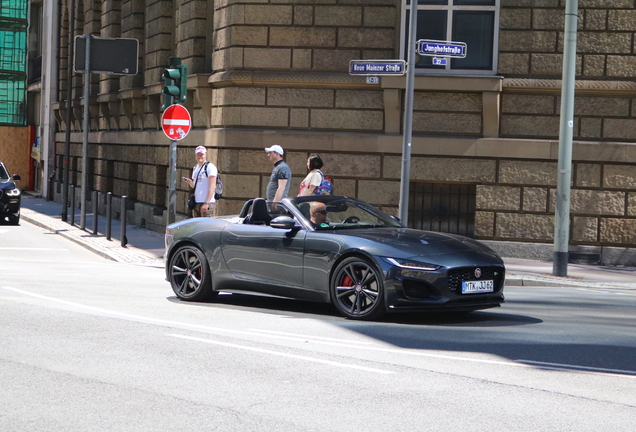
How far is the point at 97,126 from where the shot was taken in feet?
104

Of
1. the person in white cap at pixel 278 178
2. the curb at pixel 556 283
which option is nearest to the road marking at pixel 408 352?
the person in white cap at pixel 278 178

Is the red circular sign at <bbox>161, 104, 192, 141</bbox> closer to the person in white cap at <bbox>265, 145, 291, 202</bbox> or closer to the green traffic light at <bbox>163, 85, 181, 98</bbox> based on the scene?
the green traffic light at <bbox>163, 85, 181, 98</bbox>

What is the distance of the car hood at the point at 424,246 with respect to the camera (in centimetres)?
924

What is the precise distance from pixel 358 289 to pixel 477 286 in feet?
3.63

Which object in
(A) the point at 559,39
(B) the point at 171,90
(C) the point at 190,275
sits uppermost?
(A) the point at 559,39

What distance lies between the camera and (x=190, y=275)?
11.2m

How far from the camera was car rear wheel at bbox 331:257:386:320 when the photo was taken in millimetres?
9375

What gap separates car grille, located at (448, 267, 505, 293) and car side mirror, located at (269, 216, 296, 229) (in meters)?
1.80

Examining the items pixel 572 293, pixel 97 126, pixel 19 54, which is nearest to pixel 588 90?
pixel 572 293

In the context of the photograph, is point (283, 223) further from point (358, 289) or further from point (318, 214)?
point (358, 289)

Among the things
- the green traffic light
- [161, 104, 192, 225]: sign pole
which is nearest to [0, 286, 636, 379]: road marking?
[161, 104, 192, 225]: sign pole

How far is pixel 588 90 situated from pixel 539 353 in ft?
34.0

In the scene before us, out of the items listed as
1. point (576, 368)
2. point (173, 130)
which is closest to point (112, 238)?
point (173, 130)

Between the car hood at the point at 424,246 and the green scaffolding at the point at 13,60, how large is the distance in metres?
41.9
